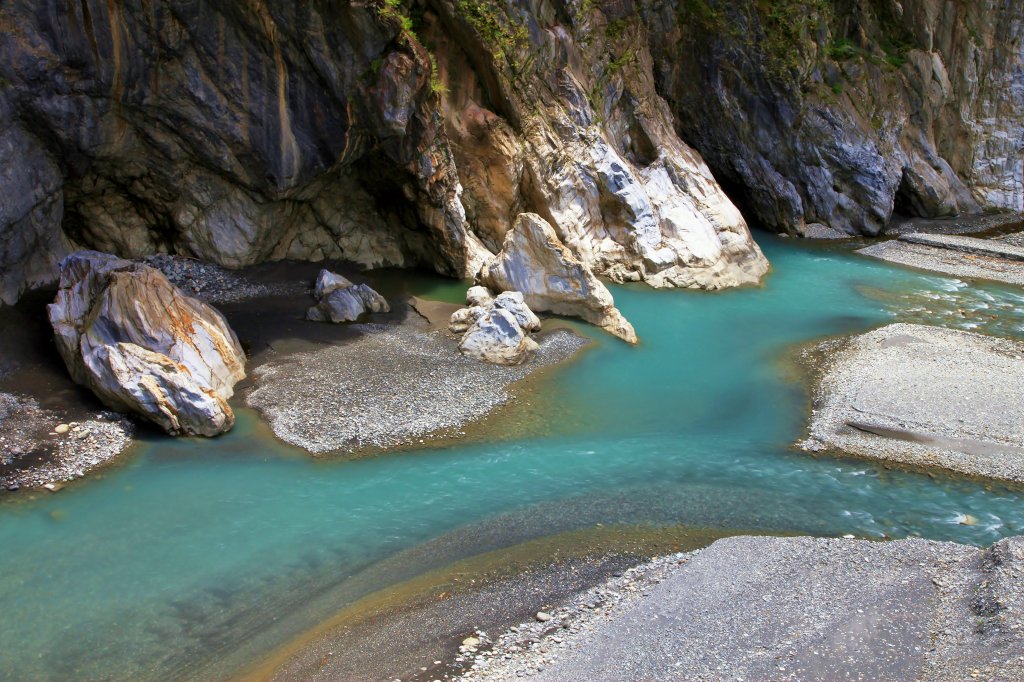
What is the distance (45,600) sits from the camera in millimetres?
11102

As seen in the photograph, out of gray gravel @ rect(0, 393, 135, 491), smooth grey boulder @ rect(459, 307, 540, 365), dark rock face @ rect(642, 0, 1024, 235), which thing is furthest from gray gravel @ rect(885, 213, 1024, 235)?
gray gravel @ rect(0, 393, 135, 491)

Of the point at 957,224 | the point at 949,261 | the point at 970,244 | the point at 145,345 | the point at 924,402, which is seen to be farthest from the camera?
the point at 957,224

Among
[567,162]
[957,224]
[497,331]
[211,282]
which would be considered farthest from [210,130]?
[957,224]

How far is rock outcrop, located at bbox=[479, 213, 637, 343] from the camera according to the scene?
23875 millimetres

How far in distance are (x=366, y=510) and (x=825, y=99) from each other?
3815cm

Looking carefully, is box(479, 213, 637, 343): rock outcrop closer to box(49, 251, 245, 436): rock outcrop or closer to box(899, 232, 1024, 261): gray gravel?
box(49, 251, 245, 436): rock outcrop

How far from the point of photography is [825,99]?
42.3 m

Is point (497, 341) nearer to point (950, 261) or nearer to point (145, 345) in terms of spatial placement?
point (145, 345)

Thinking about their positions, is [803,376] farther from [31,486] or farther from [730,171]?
[730,171]

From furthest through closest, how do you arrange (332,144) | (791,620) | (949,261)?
(949,261), (332,144), (791,620)

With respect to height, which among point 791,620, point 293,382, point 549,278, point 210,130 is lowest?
point 791,620

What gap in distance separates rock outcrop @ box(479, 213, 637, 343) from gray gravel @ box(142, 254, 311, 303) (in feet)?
21.0

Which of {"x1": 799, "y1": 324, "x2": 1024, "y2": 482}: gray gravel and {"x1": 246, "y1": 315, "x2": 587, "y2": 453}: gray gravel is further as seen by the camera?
{"x1": 799, "y1": 324, "x2": 1024, "y2": 482}: gray gravel

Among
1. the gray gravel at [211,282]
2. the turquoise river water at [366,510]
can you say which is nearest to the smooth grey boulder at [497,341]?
the turquoise river water at [366,510]
